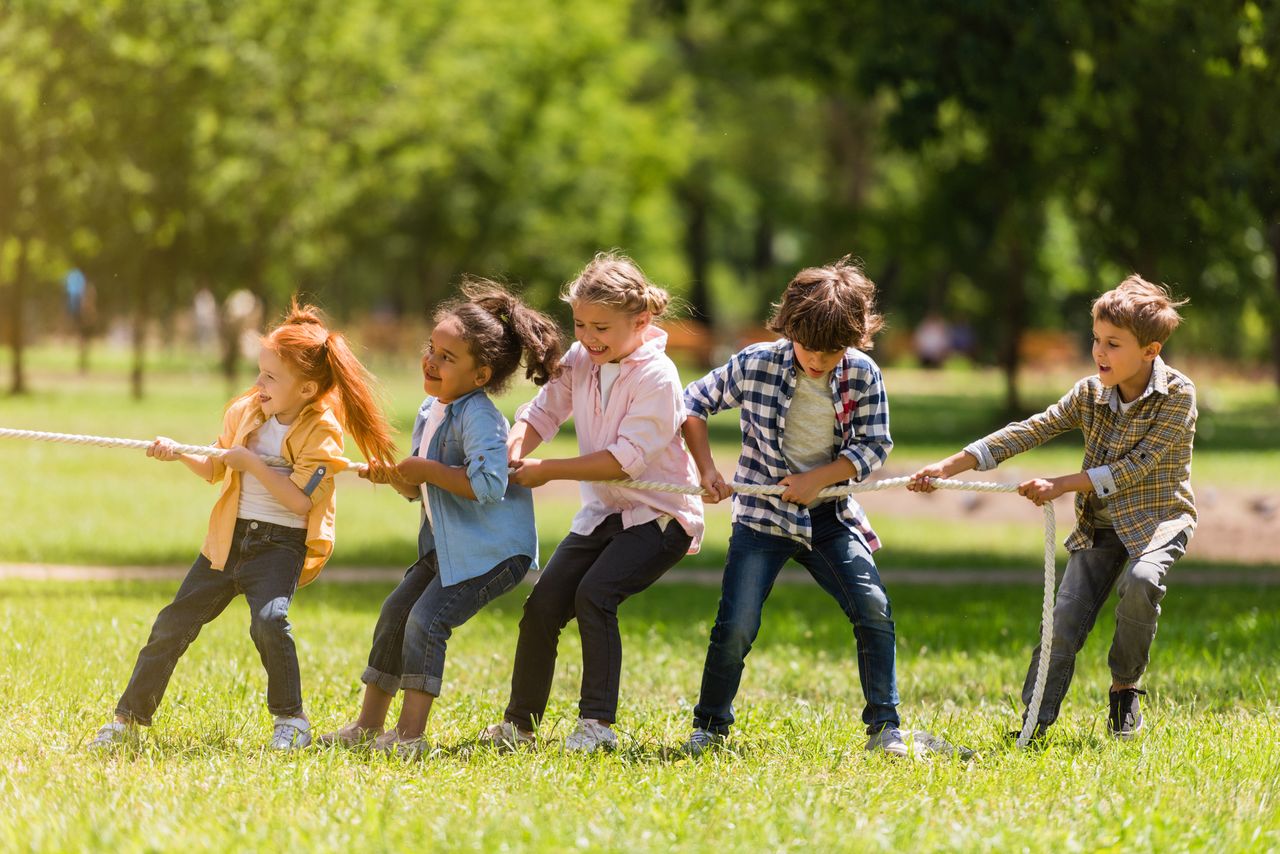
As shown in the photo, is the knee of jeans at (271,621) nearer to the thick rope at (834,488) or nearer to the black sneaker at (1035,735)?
the thick rope at (834,488)

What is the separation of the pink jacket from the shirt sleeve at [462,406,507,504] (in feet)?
1.16

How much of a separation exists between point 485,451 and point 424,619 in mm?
629

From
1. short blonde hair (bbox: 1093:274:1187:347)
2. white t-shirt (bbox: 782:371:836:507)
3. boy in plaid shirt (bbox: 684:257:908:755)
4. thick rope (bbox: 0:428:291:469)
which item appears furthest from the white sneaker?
short blonde hair (bbox: 1093:274:1187:347)

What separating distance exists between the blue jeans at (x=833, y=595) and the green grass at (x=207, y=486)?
1.09 m

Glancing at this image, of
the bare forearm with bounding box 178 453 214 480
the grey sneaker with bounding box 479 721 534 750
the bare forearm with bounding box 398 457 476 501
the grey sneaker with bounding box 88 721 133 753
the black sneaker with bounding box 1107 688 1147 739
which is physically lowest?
the grey sneaker with bounding box 88 721 133 753

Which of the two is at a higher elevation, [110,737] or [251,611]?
[251,611]

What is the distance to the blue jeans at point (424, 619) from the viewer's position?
5.80 m

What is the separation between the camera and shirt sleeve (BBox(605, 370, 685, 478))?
19.3 ft

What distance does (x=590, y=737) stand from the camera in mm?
5898

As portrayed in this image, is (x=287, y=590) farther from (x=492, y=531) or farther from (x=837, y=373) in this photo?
(x=837, y=373)

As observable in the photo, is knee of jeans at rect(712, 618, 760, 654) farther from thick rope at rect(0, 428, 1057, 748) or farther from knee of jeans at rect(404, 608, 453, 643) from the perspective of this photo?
knee of jeans at rect(404, 608, 453, 643)

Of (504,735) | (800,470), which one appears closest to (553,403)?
(800,470)

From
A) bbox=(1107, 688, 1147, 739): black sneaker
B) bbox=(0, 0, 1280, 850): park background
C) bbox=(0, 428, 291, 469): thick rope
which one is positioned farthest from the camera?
bbox=(1107, 688, 1147, 739): black sneaker

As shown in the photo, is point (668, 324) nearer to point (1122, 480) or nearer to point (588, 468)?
point (588, 468)
